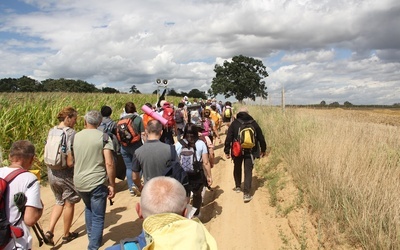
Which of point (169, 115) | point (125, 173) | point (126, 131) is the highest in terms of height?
point (169, 115)

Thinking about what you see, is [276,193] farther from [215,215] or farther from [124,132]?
[124,132]

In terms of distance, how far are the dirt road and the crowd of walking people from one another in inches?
12.8

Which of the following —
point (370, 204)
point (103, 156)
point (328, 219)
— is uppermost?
point (103, 156)

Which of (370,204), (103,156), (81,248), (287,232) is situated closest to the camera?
(370,204)

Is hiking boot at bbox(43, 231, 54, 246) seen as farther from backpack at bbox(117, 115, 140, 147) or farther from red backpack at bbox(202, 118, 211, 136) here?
red backpack at bbox(202, 118, 211, 136)

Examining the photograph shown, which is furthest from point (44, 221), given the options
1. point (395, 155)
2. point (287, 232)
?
point (395, 155)

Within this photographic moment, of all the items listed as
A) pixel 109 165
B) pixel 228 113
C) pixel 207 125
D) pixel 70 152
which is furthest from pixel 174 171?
pixel 228 113

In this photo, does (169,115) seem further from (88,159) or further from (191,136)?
(88,159)

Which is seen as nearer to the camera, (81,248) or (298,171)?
(81,248)

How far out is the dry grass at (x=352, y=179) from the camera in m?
3.74

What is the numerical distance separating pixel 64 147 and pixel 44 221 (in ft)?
7.21

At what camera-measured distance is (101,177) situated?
425 cm

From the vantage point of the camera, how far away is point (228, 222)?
5.69 m

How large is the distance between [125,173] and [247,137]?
283 cm
